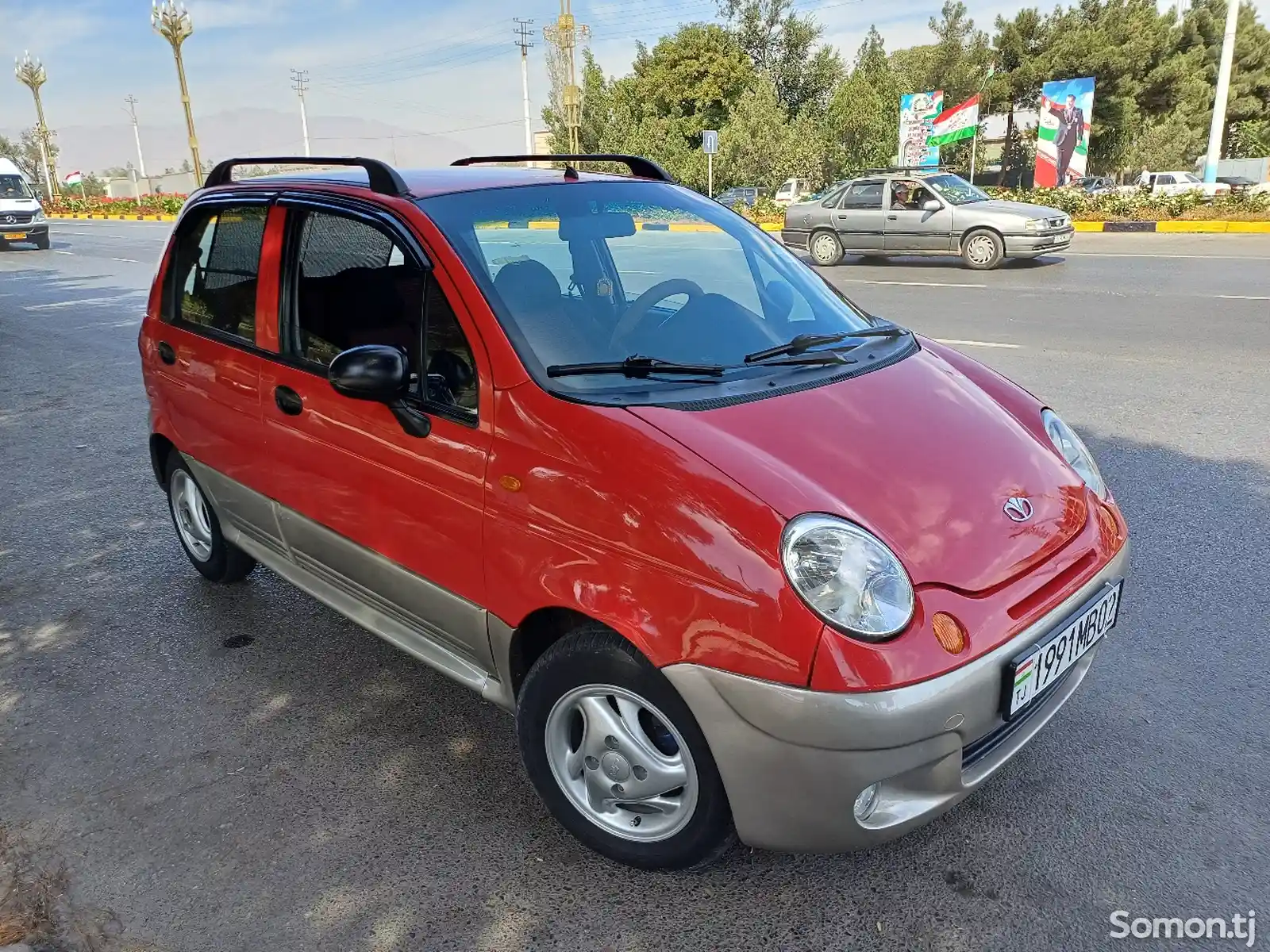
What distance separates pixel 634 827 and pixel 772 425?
1.10m

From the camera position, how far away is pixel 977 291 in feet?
41.4

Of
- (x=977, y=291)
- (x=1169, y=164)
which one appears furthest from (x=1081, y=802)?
(x=1169, y=164)

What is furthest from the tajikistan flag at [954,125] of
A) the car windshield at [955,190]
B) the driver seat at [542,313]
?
the driver seat at [542,313]

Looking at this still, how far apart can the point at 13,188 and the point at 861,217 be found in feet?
77.4

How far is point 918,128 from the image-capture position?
1168 inches

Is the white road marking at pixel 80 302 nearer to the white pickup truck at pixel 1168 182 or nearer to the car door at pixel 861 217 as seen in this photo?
the car door at pixel 861 217

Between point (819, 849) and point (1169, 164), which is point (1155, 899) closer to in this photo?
point (819, 849)

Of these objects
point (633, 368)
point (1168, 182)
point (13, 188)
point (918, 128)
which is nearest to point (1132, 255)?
point (918, 128)

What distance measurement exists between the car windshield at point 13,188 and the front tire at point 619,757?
29.9 metres

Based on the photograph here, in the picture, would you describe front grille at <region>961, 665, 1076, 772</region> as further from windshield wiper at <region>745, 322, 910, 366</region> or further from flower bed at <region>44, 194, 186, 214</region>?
flower bed at <region>44, 194, 186, 214</region>

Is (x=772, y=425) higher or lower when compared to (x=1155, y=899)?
higher

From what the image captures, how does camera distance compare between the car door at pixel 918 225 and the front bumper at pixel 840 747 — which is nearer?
the front bumper at pixel 840 747

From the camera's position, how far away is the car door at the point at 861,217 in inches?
631

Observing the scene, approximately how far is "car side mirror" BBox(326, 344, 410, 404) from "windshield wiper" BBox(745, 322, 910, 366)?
101 cm
